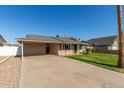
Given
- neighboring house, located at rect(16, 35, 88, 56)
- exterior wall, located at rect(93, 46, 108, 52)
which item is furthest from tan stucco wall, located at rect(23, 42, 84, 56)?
exterior wall, located at rect(93, 46, 108, 52)

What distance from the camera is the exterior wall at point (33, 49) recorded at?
20391 millimetres

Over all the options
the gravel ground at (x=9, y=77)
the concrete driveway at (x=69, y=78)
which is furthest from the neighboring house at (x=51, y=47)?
the concrete driveway at (x=69, y=78)

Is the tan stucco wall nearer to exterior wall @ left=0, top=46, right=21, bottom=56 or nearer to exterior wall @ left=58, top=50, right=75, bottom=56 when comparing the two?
exterior wall @ left=58, top=50, right=75, bottom=56

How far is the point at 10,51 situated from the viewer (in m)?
19.0

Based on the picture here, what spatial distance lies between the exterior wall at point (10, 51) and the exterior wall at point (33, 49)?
4.42ft

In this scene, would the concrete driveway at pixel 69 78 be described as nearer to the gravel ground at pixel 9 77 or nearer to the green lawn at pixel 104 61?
the gravel ground at pixel 9 77

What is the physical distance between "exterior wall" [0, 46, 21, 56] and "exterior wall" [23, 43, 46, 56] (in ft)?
4.42

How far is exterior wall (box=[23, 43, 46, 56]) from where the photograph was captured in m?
20.4

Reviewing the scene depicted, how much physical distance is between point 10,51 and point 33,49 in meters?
4.32

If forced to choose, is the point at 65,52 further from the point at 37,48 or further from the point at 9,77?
the point at 9,77
